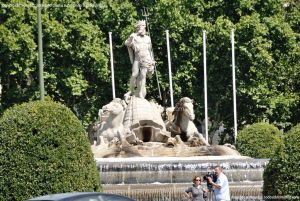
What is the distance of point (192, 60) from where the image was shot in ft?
140

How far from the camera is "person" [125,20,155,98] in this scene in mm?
31141

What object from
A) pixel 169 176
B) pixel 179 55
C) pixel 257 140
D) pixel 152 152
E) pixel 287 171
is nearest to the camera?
pixel 287 171

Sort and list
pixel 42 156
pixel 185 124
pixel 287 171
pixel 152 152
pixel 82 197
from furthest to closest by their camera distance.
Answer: pixel 185 124 → pixel 152 152 → pixel 42 156 → pixel 287 171 → pixel 82 197

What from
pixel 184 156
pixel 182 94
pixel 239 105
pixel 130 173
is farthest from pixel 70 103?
pixel 130 173

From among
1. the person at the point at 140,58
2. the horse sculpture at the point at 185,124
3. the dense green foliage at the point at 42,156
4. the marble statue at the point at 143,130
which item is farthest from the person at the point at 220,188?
the person at the point at 140,58

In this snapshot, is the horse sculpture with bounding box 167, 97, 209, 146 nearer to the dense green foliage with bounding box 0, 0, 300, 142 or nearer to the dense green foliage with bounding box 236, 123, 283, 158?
the dense green foliage with bounding box 236, 123, 283, 158

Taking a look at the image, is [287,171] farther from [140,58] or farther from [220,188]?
[140,58]

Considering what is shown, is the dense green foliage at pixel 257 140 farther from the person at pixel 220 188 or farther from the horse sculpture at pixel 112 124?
Result: the person at pixel 220 188

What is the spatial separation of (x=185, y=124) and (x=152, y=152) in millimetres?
2106

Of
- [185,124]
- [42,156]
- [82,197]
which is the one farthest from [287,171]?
[185,124]

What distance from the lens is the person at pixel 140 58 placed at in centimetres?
3114

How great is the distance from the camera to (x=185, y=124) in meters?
29.5

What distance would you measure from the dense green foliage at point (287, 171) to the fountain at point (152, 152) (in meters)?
7.11

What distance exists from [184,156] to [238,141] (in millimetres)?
9898
